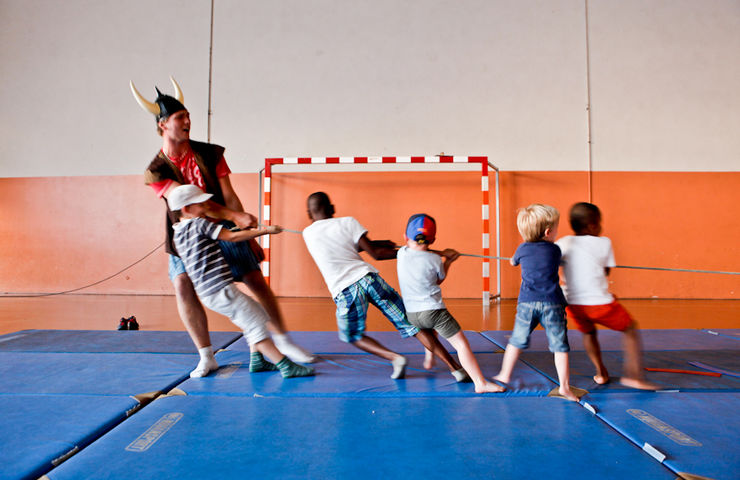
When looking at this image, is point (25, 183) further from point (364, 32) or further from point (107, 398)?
point (107, 398)

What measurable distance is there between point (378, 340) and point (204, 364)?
1271mm

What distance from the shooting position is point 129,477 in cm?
124

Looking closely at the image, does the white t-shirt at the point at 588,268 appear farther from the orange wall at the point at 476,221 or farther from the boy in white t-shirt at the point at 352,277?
the orange wall at the point at 476,221

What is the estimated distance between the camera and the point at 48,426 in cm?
159

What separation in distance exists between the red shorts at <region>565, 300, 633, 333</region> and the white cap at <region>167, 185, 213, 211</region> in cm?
198

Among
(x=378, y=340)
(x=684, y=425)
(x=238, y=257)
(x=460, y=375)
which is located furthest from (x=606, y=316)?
(x=238, y=257)

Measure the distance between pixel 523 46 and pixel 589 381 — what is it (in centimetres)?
550

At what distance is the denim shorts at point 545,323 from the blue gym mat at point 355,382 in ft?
0.65

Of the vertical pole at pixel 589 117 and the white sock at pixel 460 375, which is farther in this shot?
the vertical pole at pixel 589 117

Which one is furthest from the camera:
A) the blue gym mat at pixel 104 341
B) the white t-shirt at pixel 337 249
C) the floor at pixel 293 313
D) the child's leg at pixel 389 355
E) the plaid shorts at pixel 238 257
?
the floor at pixel 293 313

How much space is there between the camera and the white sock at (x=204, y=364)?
7.45ft

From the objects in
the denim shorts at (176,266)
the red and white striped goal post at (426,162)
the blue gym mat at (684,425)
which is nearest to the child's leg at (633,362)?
the blue gym mat at (684,425)

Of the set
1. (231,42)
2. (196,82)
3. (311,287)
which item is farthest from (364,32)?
(311,287)

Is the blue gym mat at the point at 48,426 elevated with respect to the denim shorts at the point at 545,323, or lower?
lower
